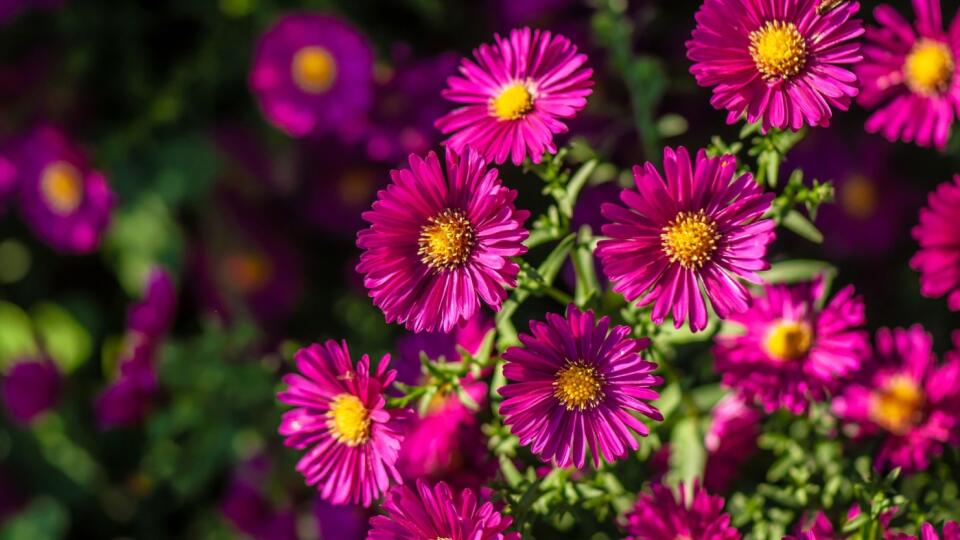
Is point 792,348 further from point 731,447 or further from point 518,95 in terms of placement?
point 518,95

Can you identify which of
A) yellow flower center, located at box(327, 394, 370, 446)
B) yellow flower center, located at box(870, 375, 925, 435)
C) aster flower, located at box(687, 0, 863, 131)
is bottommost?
yellow flower center, located at box(327, 394, 370, 446)

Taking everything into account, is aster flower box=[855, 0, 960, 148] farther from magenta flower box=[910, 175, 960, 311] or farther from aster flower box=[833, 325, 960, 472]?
aster flower box=[833, 325, 960, 472]

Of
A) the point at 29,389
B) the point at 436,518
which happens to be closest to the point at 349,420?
the point at 436,518

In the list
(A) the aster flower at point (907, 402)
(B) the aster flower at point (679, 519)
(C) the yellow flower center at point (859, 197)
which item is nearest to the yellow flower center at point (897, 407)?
(A) the aster flower at point (907, 402)

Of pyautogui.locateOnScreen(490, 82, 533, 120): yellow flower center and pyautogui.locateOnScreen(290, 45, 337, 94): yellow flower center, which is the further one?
pyautogui.locateOnScreen(290, 45, 337, 94): yellow flower center

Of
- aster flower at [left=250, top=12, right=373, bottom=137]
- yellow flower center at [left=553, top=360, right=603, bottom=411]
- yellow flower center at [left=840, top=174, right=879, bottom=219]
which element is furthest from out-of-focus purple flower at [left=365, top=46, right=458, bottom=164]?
yellow flower center at [left=840, top=174, right=879, bottom=219]

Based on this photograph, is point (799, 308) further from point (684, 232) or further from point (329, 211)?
point (329, 211)
